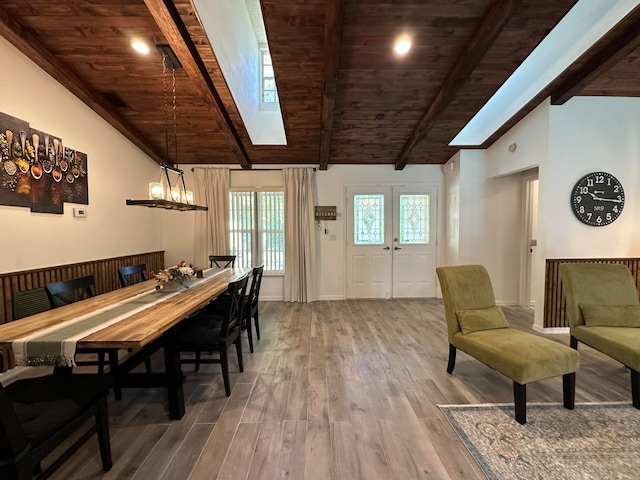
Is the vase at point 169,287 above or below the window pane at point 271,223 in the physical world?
below

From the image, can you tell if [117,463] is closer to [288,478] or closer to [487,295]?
[288,478]

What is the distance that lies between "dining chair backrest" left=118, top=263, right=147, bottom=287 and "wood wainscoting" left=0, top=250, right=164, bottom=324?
456mm

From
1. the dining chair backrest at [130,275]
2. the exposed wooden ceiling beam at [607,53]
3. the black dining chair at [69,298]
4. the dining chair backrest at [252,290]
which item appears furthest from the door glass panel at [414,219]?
the black dining chair at [69,298]

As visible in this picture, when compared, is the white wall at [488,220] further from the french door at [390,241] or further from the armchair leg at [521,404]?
the armchair leg at [521,404]

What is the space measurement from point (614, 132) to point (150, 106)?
5.76m

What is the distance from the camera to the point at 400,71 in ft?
10.4

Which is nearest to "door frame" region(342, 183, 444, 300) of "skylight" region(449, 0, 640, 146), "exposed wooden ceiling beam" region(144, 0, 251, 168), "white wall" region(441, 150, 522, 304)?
"white wall" region(441, 150, 522, 304)

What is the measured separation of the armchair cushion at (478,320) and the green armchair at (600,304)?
717 millimetres

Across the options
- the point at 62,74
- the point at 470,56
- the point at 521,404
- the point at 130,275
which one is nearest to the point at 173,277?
the point at 130,275

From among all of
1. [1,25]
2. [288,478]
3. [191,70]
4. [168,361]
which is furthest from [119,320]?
[1,25]

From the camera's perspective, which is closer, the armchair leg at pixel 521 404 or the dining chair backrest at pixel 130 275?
the armchair leg at pixel 521 404

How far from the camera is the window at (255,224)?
5.33m

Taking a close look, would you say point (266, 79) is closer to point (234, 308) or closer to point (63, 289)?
point (234, 308)

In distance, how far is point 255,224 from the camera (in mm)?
5332
